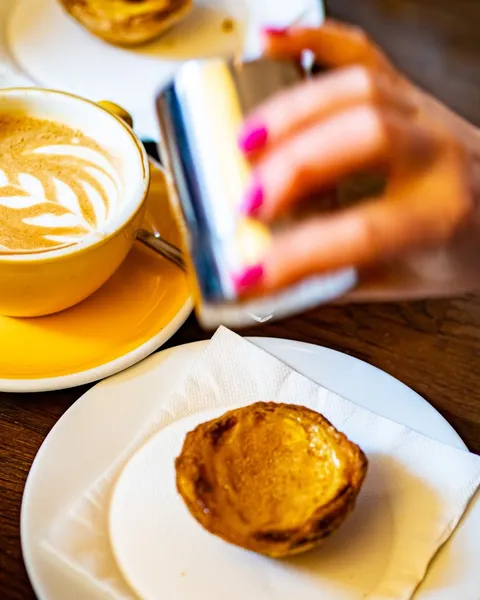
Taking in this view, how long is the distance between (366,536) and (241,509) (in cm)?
11

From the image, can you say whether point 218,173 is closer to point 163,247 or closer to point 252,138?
point 252,138

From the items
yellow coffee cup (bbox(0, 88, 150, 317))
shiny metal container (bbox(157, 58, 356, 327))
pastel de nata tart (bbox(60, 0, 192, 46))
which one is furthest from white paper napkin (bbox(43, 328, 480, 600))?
pastel de nata tart (bbox(60, 0, 192, 46))

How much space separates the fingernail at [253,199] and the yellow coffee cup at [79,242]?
0.34 meters

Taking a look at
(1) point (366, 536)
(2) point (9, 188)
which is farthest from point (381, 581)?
(2) point (9, 188)

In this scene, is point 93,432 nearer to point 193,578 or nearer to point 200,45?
point 193,578

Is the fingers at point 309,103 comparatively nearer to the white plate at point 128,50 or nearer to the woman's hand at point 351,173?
the woman's hand at point 351,173

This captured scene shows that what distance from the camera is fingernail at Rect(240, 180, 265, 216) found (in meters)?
0.44

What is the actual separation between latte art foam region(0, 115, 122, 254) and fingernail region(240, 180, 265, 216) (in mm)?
357

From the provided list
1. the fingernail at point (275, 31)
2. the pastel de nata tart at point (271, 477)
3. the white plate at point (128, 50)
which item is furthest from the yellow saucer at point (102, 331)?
the fingernail at point (275, 31)

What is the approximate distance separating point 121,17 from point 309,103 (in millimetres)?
802

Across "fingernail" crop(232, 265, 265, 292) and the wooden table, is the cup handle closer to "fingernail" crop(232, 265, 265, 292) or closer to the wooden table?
the wooden table

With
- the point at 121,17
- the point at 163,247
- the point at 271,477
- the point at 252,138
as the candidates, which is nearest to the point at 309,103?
the point at 252,138

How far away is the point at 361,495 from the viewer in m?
0.69

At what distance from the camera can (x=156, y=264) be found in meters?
0.90
